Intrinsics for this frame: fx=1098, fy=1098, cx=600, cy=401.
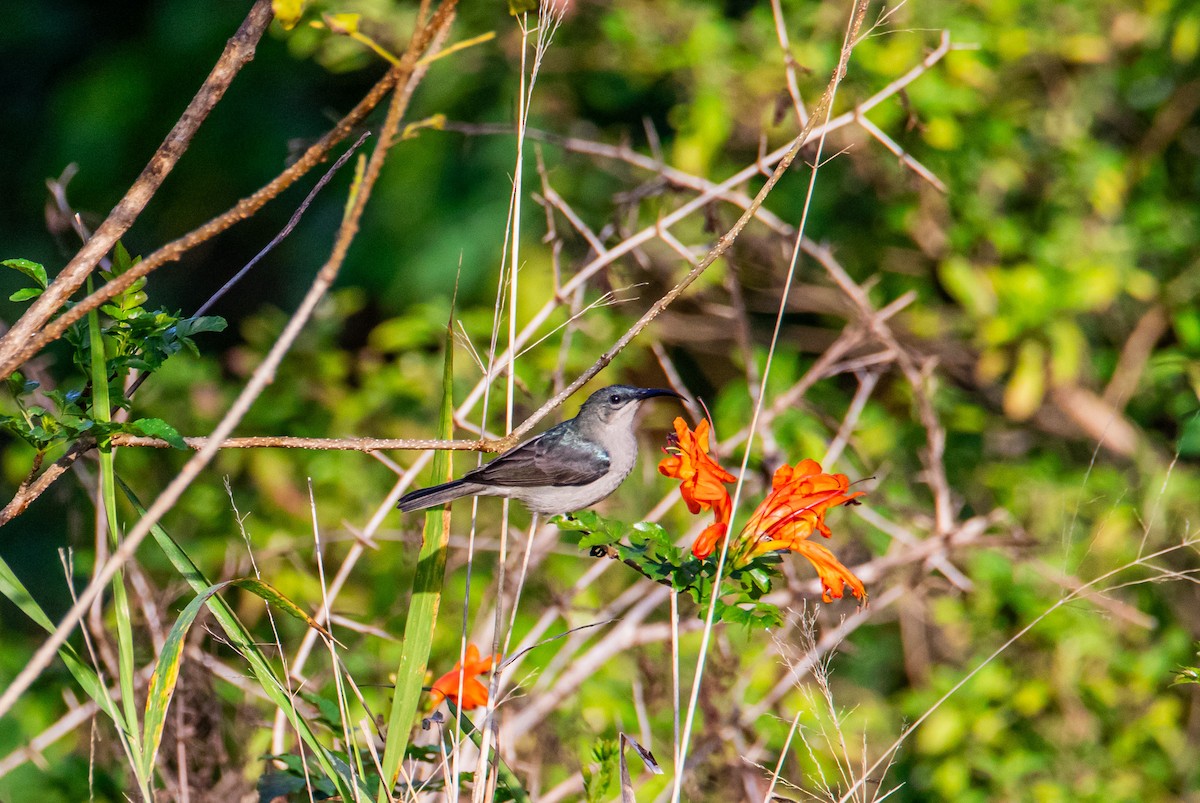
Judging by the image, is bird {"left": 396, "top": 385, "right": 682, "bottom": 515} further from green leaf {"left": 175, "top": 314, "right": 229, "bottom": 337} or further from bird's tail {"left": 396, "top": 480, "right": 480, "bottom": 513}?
green leaf {"left": 175, "top": 314, "right": 229, "bottom": 337}

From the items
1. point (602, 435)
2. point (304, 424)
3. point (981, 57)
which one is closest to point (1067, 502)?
point (981, 57)

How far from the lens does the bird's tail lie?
2520 millimetres

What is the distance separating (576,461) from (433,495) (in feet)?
3.59

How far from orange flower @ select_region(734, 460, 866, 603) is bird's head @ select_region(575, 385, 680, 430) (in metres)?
1.68

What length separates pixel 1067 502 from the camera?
15.9 feet

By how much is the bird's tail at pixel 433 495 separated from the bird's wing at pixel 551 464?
15 cm

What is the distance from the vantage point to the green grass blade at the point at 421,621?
2.04 metres

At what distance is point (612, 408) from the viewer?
3.73 metres

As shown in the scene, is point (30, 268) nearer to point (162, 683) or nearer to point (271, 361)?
point (271, 361)

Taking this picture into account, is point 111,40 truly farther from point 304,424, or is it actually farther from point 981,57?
point 981,57

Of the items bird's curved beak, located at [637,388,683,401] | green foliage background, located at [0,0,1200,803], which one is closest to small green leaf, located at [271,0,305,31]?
bird's curved beak, located at [637,388,683,401]

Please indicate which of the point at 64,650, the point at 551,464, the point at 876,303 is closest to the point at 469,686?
the point at 64,650

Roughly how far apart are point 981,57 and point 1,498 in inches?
212

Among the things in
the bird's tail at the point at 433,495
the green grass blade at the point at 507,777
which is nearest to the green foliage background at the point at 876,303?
the bird's tail at the point at 433,495
